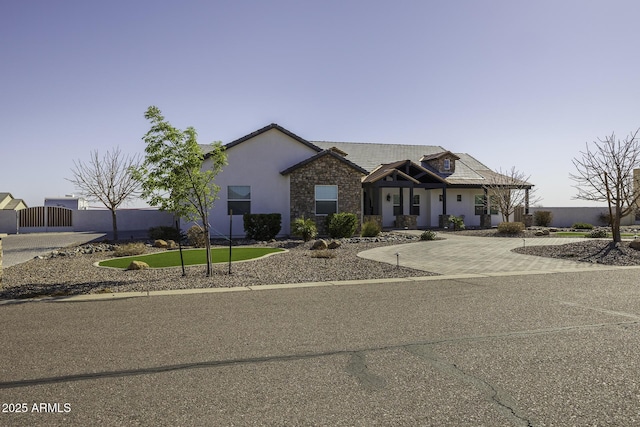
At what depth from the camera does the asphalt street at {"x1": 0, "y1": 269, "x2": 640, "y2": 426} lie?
3.82 metres

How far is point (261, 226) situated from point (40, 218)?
2169 cm

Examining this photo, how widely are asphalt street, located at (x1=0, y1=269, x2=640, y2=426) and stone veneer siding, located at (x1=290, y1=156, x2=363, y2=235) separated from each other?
15726mm

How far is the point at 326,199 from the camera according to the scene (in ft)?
80.6

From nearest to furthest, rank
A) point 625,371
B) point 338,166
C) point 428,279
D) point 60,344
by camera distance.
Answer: point 625,371, point 60,344, point 428,279, point 338,166

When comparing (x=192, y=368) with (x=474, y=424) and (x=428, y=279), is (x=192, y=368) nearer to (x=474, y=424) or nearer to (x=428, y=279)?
(x=474, y=424)

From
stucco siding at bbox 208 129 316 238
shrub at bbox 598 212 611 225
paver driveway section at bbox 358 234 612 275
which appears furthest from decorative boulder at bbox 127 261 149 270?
shrub at bbox 598 212 611 225

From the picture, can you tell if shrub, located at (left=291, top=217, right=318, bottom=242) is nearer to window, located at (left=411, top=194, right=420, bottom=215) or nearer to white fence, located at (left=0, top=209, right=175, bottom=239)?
window, located at (left=411, top=194, right=420, bottom=215)

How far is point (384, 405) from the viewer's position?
393 cm

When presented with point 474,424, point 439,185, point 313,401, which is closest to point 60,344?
point 313,401

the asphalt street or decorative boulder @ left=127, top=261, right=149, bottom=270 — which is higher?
decorative boulder @ left=127, top=261, right=149, bottom=270

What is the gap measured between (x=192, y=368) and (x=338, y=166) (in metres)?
20.4

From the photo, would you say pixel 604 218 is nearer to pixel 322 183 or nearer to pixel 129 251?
pixel 322 183

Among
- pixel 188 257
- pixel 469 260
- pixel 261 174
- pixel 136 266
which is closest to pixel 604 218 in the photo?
pixel 469 260

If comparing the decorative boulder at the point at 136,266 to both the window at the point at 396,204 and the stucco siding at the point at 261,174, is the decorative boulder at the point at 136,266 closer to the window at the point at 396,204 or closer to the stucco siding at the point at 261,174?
the stucco siding at the point at 261,174
